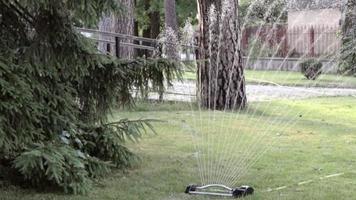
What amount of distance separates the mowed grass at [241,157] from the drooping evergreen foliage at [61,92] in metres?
0.29

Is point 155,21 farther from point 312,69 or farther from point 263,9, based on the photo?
point 312,69

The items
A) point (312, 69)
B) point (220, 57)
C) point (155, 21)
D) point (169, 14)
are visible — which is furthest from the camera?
point (155, 21)

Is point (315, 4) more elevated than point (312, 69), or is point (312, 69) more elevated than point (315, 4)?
point (315, 4)

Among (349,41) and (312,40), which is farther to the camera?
(312,40)

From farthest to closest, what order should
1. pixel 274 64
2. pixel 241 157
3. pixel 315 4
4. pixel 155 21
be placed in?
1. pixel 155 21
2. pixel 274 64
3. pixel 315 4
4. pixel 241 157

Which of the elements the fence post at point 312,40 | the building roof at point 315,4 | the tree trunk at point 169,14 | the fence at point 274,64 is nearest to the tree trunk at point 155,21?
the fence at point 274,64

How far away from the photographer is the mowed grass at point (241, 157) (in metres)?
5.77

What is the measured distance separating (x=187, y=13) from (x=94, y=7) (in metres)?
29.8

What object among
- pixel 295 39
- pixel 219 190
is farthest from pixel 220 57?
pixel 295 39

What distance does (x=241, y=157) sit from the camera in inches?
289

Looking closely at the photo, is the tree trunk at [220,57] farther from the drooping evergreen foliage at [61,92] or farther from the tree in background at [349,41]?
the tree in background at [349,41]

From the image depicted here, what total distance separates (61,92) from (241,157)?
8.30ft

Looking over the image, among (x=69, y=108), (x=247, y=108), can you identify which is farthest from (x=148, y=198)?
(x=247, y=108)

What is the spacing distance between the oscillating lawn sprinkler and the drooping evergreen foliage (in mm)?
947
